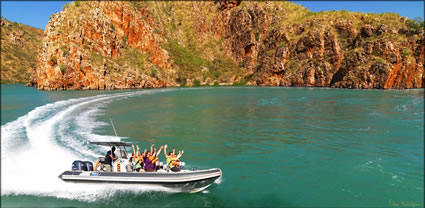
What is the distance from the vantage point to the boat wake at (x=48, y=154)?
14.5 meters

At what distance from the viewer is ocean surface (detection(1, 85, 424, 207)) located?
1377 centimetres

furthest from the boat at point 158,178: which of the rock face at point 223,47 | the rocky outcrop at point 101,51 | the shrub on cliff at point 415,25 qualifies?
the shrub on cliff at point 415,25

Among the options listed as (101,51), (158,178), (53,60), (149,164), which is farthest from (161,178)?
(101,51)

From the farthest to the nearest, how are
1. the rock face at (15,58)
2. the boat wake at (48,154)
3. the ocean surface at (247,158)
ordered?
the rock face at (15,58), the boat wake at (48,154), the ocean surface at (247,158)

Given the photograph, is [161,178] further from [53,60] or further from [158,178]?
[53,60]

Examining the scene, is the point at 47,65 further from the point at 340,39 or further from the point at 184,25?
the point at 340,39

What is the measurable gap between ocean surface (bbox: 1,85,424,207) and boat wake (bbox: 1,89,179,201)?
0.21 feet

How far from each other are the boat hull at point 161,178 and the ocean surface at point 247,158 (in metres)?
0.43

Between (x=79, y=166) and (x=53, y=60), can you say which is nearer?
(x=79, y=166)

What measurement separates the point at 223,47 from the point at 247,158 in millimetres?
153359

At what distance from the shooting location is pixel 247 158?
19469mm

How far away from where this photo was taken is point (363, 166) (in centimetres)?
1789

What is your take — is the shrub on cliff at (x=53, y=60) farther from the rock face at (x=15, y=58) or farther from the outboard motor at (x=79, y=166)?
Result: the outboard motor at (x=79, y=166)

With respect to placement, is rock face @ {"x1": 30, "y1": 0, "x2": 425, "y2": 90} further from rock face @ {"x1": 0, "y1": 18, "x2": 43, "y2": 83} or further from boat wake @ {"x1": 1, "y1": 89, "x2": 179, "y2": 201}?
boat wake @ {"x1": 1, "y1": 89, "x2": 179, "y2": 201}
